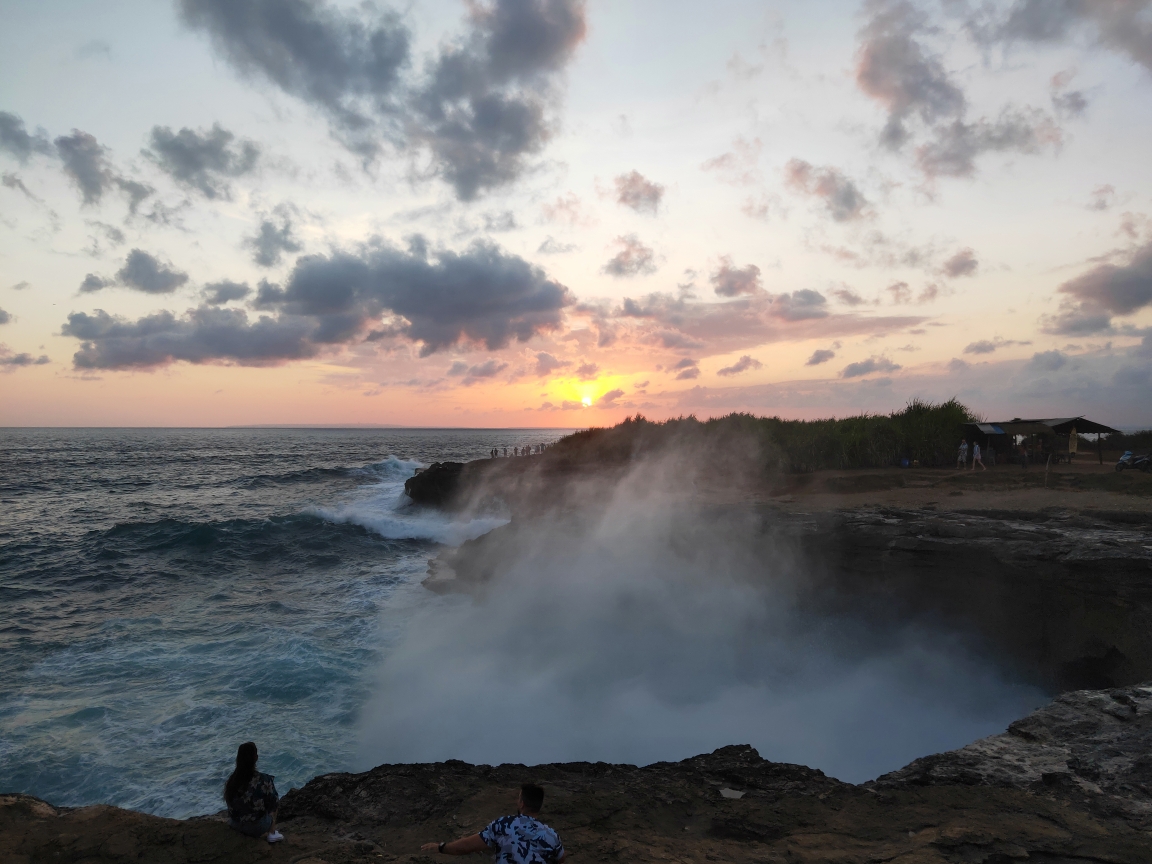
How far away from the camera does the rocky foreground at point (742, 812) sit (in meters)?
4.76

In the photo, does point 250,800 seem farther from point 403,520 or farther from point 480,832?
point 403,520

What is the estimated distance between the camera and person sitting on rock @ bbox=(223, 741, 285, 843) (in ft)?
16.3

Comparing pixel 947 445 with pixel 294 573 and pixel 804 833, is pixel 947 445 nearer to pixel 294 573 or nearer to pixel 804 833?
pixel 804 833

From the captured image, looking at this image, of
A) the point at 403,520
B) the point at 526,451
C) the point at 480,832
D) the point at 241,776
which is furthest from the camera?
the point at 526,451

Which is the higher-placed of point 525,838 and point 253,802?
point 525,838

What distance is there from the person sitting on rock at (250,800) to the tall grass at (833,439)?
2355cm

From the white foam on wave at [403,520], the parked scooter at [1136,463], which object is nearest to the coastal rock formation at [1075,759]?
the parked scooter at [1136,463]

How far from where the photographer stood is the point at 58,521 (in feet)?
97.9

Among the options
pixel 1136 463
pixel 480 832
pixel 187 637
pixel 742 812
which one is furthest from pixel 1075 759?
pixel 1136 463

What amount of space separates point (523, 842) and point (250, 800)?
270cm

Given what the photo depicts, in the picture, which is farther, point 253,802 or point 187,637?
point 187,637

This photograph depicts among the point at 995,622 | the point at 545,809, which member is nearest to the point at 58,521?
the point at 545,809

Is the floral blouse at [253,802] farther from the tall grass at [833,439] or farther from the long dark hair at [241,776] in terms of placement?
the tall grass at [833,439]

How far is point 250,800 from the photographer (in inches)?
197
